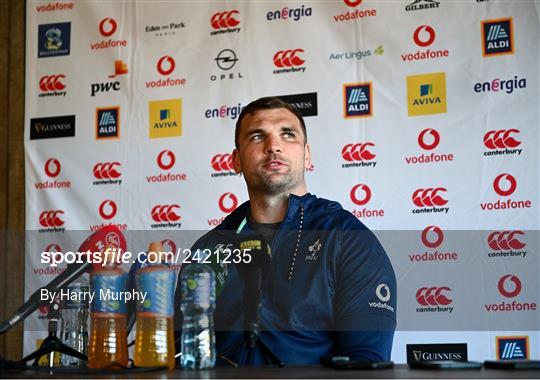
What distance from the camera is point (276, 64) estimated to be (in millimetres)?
3625

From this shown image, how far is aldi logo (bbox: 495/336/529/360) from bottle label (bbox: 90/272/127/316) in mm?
2137

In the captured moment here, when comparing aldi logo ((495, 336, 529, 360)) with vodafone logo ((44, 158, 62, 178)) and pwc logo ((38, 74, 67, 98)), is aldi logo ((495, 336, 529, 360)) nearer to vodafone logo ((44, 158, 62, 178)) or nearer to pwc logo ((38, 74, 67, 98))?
vodafone logo ((44, 158, 62, 178))

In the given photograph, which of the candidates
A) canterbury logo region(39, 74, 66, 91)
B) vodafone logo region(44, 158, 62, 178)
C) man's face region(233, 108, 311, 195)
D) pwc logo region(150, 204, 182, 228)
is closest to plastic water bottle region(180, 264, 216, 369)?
man's face region(233, 108, 311, 195)

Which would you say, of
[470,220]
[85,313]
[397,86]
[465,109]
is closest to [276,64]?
[397,86]

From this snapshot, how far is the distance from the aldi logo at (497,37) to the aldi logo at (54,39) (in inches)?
90.5

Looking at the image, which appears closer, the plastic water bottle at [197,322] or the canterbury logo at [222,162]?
the plastic water bottle at [197,322]

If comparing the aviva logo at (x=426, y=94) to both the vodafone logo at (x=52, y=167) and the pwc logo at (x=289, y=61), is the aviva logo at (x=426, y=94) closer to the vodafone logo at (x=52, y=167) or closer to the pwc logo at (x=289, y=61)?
the pwc logo at (x=289, y=61)

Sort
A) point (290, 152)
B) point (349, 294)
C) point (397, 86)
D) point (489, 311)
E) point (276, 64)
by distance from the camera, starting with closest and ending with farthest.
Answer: point (349, 294) → point (290, 152) → point (489, 311) → point (397, 86) → point (276, 64)

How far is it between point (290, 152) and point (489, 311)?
126 centimetres

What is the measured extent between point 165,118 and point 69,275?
240 cm

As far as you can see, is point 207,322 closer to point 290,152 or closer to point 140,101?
point 290,152

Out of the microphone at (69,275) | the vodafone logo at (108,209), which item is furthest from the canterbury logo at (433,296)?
the microphone at (69,275)

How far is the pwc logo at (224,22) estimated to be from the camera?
3.74 m

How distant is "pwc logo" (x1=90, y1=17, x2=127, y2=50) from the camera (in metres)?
3.90
